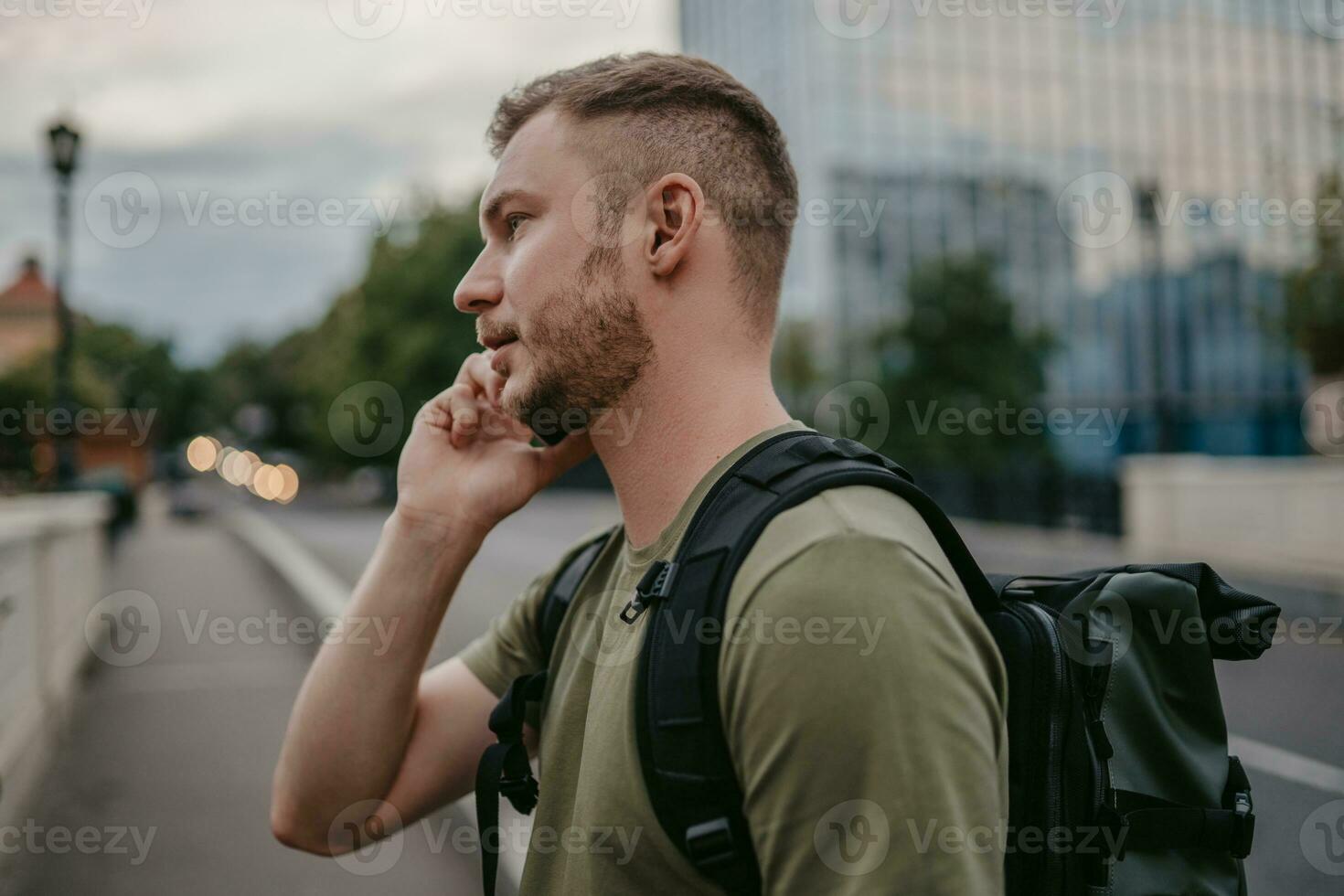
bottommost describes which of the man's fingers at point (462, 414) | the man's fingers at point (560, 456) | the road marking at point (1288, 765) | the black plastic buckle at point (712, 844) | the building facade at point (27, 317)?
the road marking at point (1288, 765)

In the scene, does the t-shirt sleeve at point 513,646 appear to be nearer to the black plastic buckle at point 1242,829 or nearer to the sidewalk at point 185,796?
the black plastic buckle at point 1242,829

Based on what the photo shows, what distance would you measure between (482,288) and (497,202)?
0.51 ft

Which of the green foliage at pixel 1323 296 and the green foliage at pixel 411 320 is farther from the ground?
the green foliage at pixel 411 320

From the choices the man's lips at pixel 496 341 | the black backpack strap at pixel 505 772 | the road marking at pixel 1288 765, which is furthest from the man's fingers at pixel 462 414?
the road marking at pixel 1288 765

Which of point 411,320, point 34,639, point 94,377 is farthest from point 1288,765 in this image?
point 411,320

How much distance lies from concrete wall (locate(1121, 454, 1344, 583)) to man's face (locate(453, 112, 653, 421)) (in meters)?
16.8

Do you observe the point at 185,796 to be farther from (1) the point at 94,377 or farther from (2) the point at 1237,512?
(2) the point at 1237,512

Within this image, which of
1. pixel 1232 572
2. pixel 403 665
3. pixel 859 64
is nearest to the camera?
pixel 403 665

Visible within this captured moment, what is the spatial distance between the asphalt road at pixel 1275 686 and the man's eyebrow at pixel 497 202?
3.59 metres

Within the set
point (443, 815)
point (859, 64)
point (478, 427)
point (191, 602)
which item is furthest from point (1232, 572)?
point (859, 64)

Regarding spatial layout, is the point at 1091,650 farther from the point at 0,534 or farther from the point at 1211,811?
the point at 0,534

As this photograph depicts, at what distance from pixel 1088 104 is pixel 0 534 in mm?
53842

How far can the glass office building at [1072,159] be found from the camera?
47.3 metres

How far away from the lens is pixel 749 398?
5.64 ft
